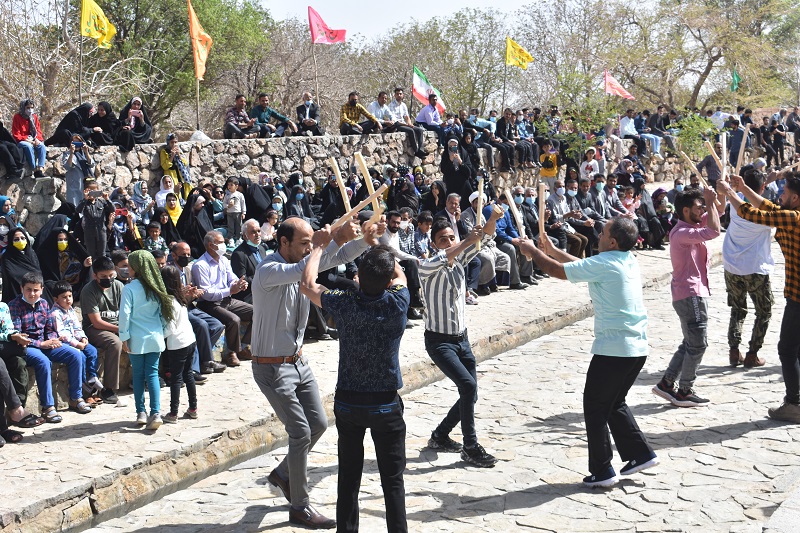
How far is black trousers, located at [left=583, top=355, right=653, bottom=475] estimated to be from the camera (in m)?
6.02

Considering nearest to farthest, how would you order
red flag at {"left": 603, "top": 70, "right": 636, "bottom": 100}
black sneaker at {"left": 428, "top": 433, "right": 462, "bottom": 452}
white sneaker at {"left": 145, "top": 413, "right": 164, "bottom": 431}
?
1. black sneaker at {"left": 428, "top": 433, "right": 462, "bottom": 452}
2. white sneaker at {"left": 145, "top": 413, "right": 164, "bottom": 431}
3. red flag at {"left": 603, "top": 70, "right": 636, "bottom": 100}

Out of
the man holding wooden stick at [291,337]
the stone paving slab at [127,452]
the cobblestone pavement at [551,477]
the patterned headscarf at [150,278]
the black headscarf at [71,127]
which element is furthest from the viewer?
the black headscarf at [71,127]

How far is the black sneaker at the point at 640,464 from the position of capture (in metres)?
6.21

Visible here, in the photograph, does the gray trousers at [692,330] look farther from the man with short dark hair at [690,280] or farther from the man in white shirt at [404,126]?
the man in white shirt at [404,126]

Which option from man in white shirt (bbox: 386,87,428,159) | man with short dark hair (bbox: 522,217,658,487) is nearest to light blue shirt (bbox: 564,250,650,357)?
man with short dark hair (bbox: 522,217,658,487)

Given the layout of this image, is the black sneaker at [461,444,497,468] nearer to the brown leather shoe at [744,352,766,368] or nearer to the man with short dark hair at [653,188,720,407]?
the man with short dark hair at [653,188,720,407]

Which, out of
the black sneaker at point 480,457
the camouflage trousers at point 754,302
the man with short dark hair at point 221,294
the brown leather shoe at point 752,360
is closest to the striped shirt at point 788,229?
the camouflage trousers at point 754,302

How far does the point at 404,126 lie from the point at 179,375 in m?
13.3

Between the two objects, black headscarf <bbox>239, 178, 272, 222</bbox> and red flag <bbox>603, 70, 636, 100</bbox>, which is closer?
black headscarf <bbox>239, 178, 272, 222</bbox>

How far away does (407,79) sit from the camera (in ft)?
125

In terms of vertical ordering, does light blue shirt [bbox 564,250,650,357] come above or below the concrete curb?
above

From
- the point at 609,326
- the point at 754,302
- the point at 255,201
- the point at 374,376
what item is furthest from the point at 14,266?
Answer: the point at 754,302

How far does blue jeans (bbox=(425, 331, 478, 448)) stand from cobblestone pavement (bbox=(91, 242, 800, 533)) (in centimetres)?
32

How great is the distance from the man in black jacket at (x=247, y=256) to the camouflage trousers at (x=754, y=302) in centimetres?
531
